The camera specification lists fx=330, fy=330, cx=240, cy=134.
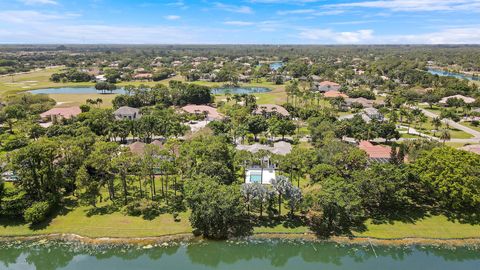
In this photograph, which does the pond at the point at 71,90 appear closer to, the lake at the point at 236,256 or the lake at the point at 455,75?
the lake at the point at 236,256

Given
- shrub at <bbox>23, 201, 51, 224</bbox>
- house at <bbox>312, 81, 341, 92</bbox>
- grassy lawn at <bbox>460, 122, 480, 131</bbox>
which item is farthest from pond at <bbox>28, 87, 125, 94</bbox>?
grassy lawn at <bbox>460, 122, 480, 131</bbox>

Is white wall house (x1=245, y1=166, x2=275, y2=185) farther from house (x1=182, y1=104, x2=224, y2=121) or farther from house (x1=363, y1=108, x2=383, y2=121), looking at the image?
house (x1=363, y1=108, x2=383, y2=121)

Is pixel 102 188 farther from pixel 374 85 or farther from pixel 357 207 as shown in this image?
pixel 374 85

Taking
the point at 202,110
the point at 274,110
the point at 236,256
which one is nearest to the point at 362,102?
the point at 274,110

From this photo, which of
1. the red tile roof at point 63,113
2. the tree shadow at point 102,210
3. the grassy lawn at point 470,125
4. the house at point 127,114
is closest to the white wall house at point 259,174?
the tree shadow at point 102,210

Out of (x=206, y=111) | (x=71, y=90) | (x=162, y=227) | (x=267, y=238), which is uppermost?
(x=206, y=111)

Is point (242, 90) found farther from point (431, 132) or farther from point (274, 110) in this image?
point (431, 132)
